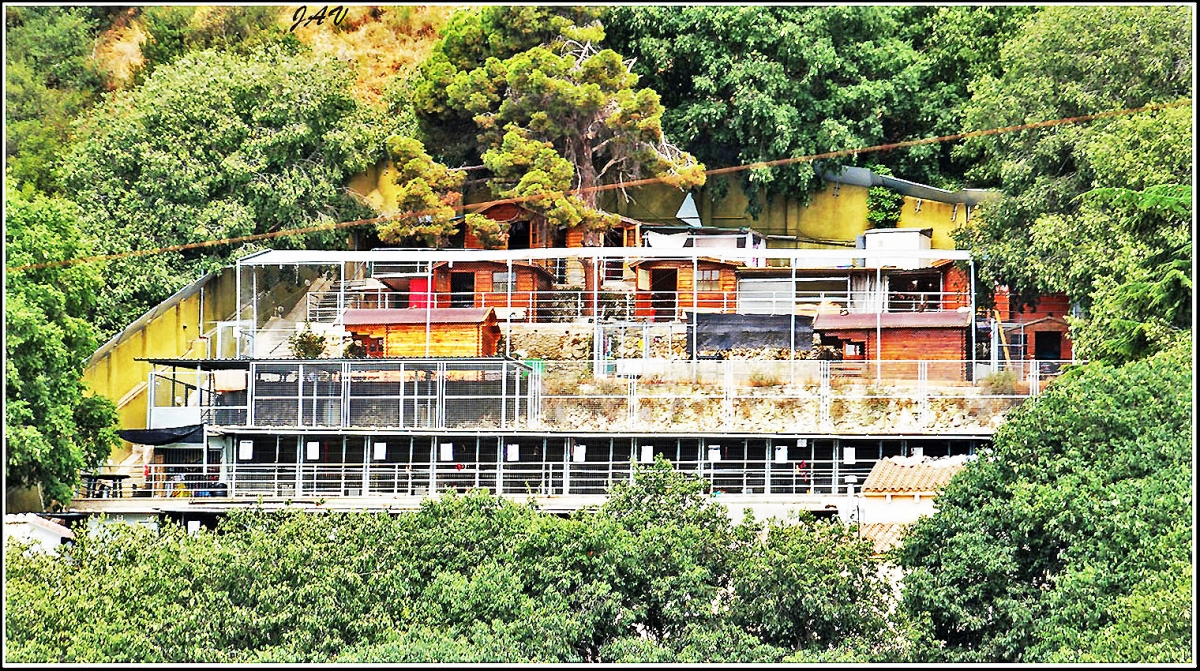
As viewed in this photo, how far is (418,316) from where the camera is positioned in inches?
1695

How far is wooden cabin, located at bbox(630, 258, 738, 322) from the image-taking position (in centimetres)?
4631

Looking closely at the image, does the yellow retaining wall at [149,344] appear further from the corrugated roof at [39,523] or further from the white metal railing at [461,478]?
the corrugated roof at [39,523]

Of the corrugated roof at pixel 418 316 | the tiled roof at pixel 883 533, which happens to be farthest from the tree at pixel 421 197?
the tiled roof at pixel 883 533

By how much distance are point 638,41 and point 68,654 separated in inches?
1093

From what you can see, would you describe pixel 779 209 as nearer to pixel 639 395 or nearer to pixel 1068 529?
pixel 639 395

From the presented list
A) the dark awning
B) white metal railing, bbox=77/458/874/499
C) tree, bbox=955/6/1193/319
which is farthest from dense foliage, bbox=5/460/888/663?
tree, bbox=955/6/1193/319

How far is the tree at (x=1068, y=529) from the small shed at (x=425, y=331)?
15.4m

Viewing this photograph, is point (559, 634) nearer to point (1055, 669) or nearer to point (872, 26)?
point (1055, 669)

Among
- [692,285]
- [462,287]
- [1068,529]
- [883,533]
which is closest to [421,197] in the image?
[462,287]

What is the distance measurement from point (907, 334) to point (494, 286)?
9.67 metres

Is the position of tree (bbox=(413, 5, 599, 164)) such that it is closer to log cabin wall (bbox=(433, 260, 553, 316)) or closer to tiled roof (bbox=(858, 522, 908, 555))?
log cabin wall (bbox=(433, 260, 553, 316))

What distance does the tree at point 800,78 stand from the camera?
1916 inches

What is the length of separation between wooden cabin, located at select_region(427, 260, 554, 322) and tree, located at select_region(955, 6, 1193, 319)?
32.9 feet

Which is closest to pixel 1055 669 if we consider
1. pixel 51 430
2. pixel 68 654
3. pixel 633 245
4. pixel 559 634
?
pixel 559 634
